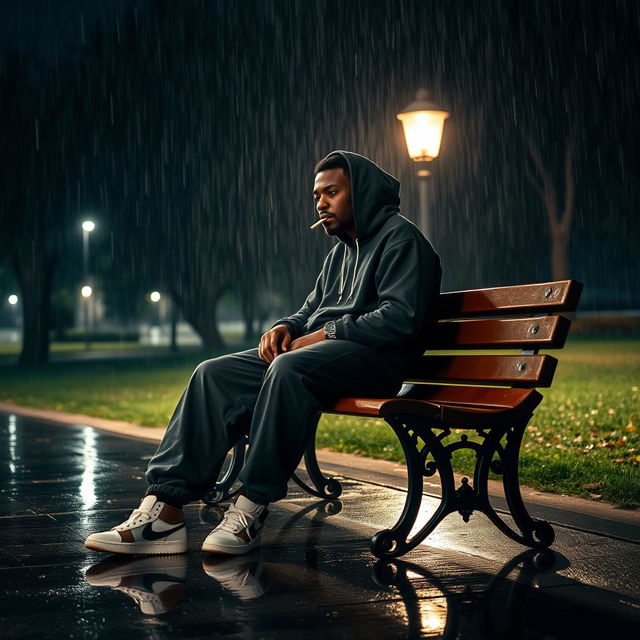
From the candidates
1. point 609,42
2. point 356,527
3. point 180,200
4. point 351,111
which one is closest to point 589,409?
point 356,527

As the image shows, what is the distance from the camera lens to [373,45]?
2872cm

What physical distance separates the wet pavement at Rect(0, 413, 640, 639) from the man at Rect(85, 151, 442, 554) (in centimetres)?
19

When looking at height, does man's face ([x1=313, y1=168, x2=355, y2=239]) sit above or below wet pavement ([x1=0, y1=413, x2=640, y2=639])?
above

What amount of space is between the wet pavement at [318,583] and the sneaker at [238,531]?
0.06 meters

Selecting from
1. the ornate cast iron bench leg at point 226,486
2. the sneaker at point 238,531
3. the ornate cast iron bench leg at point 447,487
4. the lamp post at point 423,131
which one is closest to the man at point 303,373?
the sneaker at point 238,531

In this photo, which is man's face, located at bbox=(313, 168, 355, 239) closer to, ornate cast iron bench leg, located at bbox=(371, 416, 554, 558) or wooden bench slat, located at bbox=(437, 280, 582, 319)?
wooden bench slat, located at bbox=(437, 280, 582, 319)

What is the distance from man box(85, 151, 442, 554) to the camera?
4.18 metres

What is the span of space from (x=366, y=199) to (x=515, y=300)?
796 mm

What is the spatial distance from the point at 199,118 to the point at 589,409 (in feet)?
68.5

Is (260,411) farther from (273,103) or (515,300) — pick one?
(273,103)

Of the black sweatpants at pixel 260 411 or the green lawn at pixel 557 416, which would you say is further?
the green lawn at pixel 557 416

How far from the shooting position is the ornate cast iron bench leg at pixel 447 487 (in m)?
4.09

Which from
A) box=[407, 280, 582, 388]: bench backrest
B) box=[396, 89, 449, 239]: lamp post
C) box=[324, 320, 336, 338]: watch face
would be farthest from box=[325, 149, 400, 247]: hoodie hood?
box=[396, 89, 449, 239]: lamp post

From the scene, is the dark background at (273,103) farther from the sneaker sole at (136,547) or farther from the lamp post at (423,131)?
the sneaker sole at (136,547)
